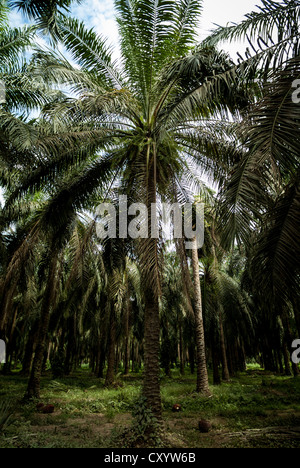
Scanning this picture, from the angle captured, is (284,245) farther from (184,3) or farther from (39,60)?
(39,60)

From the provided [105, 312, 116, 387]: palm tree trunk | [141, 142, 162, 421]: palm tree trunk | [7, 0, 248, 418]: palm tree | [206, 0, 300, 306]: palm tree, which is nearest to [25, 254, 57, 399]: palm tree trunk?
[7, 0, 248, 418]: palm tree

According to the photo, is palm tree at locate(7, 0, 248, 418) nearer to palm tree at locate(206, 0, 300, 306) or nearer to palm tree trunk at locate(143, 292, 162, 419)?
palm tree trunk at locate(143, 292, 162, 419)

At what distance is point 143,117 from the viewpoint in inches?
329

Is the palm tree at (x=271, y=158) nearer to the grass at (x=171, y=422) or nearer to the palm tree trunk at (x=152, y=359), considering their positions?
the palm tree trunk at (x=152, y=359)

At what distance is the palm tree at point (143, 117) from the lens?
6679 millimetres

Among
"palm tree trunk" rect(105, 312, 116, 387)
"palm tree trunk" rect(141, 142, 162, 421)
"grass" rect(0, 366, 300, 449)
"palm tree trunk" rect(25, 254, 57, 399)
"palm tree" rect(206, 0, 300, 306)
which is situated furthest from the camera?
"palm tree trunk" rect(105, 312, 116, 387)

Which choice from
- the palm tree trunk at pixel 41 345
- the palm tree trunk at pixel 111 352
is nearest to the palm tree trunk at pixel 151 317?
the palm tree trunk at pixel 41 345

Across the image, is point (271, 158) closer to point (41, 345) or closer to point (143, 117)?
point (143, 117)

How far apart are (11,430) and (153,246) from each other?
5.49m

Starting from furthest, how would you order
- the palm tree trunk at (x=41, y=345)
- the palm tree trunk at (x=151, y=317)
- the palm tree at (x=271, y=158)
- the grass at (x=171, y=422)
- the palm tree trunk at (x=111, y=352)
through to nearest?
the palm tree trunk at (x=111, y=352) → the palm tree trunk at (x=41, y=345) → the palm tree trunk at (x=151, y=317) → the grass at (x=171, y=422) → the palm tree at (x=271, y=158)

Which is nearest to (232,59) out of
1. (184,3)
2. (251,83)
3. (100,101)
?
(251,83)

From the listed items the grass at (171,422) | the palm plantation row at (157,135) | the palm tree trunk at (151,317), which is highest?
the palm plantation row at (157,135)

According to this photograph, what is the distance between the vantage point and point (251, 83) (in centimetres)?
634

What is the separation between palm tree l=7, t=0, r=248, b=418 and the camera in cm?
668
